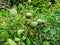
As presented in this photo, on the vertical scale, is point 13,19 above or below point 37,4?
above

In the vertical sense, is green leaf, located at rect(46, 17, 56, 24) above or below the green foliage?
above

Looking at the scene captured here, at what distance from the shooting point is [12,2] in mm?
3410

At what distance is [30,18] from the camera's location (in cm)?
157

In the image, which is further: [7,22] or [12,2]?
[12,2]

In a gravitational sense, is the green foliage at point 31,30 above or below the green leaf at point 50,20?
below

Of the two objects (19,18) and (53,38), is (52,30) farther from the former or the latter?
(19,18)

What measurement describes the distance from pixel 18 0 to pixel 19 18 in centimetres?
186

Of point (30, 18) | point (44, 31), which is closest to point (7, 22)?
point (30, 18)

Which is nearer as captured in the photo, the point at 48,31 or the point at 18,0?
the point at 48,31

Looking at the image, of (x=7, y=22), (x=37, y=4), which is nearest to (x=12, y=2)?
(x=37, y=4)

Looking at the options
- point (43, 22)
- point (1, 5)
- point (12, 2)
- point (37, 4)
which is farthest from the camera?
point (12, 2)

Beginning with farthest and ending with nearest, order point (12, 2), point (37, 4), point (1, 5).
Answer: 1. point (12, 2)
2. point (37, 4)
3. point (1, 5)

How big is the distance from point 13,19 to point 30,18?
0.13 meters

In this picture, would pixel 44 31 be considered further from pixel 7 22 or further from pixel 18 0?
pixel 18 0
